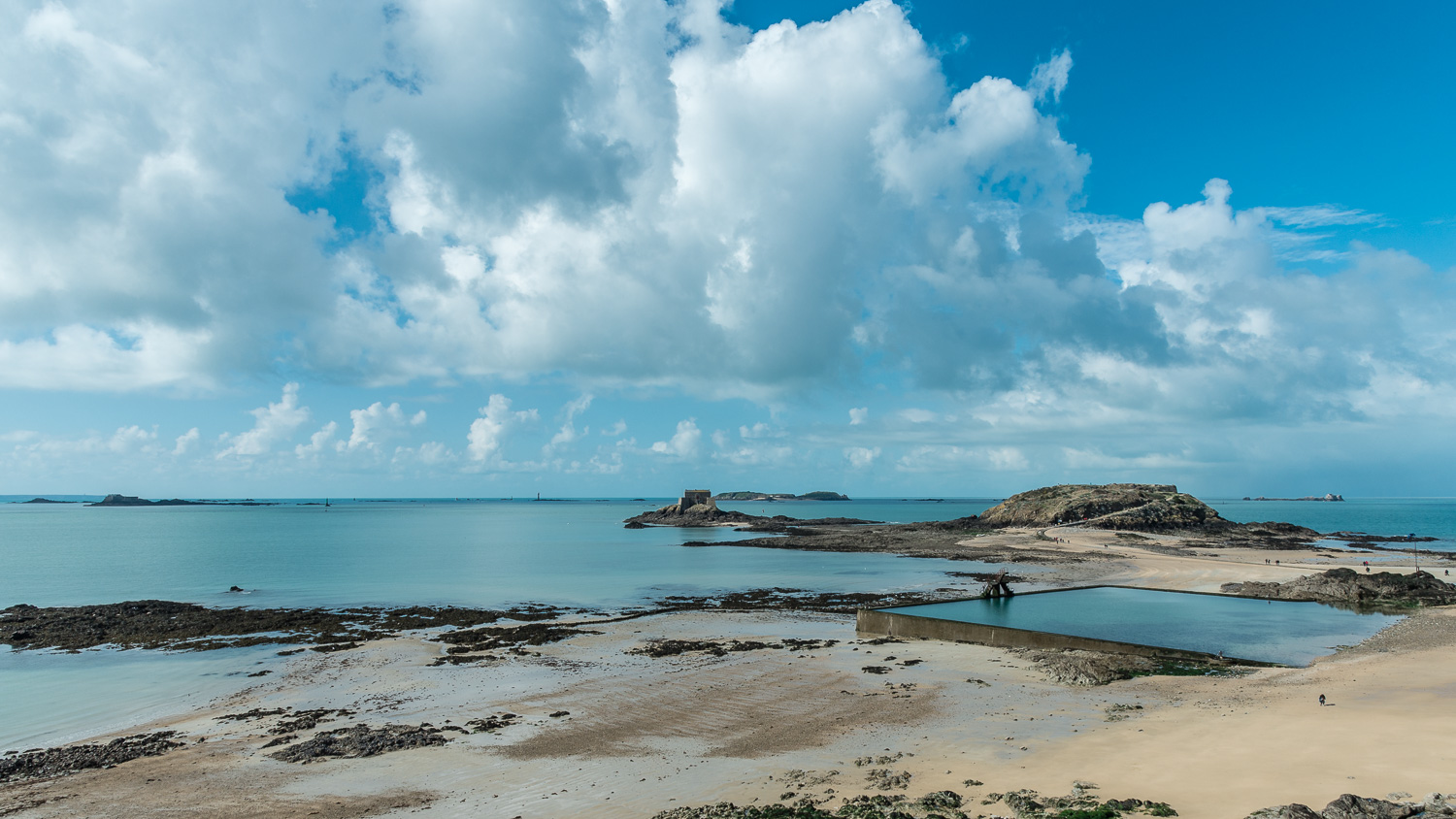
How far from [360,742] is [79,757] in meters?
5.07

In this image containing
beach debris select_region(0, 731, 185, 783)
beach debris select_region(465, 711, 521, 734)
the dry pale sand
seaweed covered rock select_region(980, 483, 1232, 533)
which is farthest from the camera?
seaweed covered rock select_region(980, 483, 1232, 533)

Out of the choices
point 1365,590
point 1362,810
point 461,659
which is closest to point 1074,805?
point 1362,810

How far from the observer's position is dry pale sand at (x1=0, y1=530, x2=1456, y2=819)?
10.2 m

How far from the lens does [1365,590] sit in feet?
96.0

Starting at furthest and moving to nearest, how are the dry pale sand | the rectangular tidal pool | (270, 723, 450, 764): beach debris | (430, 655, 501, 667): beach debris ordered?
(430, 655, 501, 667): beach debris, the rectangular tidal pool, (270, 723, 450, 764): beach debris, the dry pale sand

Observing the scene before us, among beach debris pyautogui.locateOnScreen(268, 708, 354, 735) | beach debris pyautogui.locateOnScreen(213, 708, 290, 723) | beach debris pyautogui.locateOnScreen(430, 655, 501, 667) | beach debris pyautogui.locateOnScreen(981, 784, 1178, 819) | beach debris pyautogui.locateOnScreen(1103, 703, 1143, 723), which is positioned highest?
beach debris pyautogui.locateOnScreen(981, 784, 1178, 819)

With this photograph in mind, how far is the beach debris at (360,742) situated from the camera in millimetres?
12656

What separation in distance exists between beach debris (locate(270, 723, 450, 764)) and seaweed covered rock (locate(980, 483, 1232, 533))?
8606 cm

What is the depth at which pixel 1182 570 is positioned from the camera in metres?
42.5

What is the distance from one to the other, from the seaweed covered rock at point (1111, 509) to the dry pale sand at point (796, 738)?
230 ft

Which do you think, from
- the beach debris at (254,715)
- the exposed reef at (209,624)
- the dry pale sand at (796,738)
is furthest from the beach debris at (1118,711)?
the exposed reef at (209,624)

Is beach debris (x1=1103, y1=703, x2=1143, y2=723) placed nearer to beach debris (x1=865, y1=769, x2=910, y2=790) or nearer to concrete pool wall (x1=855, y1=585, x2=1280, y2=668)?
beach debris (x1=865, y1=769, x2=910, y2=790)

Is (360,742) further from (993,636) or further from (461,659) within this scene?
(993,636)

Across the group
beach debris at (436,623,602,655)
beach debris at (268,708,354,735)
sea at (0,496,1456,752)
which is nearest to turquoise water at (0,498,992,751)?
sea at (0,496,1456,752)
